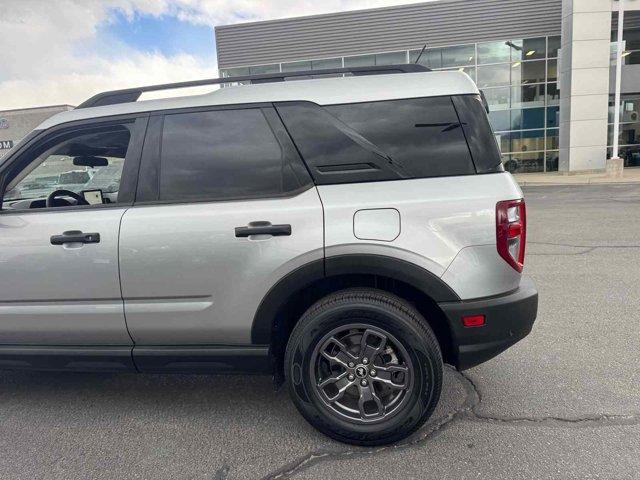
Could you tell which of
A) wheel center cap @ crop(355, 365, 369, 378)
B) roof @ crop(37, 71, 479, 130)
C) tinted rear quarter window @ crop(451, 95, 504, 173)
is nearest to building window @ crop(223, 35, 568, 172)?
roof @ crop(37, 71, 479, 130)

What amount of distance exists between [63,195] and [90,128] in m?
0.54

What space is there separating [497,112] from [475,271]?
74.5 ft

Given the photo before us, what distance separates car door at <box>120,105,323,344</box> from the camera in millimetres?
2670

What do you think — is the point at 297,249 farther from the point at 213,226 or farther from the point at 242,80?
the point at 242,80

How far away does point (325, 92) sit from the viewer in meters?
2.83

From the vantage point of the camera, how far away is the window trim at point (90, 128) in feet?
9.56

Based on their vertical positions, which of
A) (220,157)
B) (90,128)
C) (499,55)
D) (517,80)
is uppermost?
(499,55)

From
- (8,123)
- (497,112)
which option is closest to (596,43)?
(497,112)

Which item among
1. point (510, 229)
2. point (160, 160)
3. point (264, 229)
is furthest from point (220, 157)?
point (510, 229)

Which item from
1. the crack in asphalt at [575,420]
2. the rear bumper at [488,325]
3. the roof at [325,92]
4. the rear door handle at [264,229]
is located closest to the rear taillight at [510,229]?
the rear bumper at [488,325]

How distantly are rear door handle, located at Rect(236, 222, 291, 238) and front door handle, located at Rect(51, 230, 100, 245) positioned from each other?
0.88 m

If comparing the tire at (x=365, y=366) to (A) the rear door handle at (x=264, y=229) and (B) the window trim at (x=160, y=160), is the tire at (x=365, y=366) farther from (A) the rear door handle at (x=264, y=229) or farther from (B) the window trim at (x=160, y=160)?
(B) the window trim at (x=160, y=160)

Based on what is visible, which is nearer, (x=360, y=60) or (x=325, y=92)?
(x=325, y=92)

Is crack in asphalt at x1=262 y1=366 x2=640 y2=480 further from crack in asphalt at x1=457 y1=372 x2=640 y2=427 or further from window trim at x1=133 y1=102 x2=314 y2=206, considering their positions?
window trim at x1=133 y1=102 x2=314 y2=206
